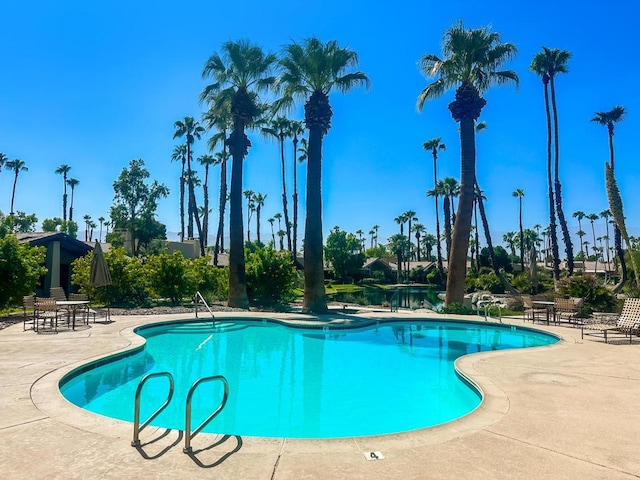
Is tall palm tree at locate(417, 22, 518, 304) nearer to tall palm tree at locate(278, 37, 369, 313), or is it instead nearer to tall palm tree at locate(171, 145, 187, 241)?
tall palm tree at locate(278, 37, 369, 313)

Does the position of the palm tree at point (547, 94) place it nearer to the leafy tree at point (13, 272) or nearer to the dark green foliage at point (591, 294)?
the dark green foliage at point (591, 294)

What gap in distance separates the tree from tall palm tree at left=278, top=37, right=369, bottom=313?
3058cm

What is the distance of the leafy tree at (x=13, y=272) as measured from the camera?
14.0 meters

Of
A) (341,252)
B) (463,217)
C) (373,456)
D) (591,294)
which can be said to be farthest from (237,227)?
(341,252)

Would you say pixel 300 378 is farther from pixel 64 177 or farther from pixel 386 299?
pixel 64 177

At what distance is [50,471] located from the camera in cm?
374

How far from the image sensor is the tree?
147 feet

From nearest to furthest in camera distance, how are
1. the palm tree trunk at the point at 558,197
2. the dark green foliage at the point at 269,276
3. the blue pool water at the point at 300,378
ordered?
the blue pool water at the point at 300,378
the dark green foliage at the point at 269,276
the palm tree trunk at the point at 558,197

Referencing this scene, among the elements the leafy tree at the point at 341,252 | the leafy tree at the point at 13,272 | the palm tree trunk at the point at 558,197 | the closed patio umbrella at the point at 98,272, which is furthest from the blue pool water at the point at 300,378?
the leafy tree at the point at 341,252

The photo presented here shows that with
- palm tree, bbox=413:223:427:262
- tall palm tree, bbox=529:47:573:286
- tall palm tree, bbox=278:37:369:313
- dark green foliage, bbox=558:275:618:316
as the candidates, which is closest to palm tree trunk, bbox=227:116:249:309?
tall palm tree, bbox=278:37:369:313

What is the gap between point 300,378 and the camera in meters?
9.38

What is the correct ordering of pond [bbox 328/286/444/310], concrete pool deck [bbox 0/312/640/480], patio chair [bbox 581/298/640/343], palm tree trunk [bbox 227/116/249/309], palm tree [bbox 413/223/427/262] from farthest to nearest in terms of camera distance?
1. palm tree [bbox 413/223/427/262]
2. pond [bbox 328/286/444/310]
3. palm tree trunk [bbox 227/116/249/309]
4. patio chair [bbox 581/298/640/343]
5. concrete pool deck [bbox 0/312/640/480]

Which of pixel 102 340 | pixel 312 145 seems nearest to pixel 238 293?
pixel 312 145

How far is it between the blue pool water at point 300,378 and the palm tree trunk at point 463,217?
4.25 metres
